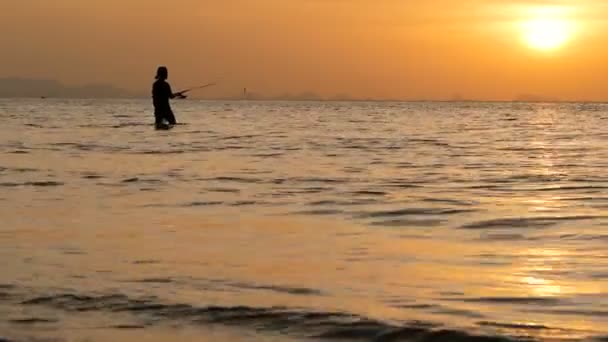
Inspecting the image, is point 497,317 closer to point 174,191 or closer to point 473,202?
point 473,202

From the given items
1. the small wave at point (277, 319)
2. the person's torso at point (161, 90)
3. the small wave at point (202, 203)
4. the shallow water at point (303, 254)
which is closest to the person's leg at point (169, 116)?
the person's torso at point (161, 90)

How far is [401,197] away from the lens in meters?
12.7

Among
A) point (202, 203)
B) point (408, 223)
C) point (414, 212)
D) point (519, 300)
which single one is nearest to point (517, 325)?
point (519, 300)

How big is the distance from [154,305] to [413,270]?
6.64 feet

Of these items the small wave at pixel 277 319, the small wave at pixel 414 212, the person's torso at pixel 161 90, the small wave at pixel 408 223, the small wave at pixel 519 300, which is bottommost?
the small wave at pixel 414 212

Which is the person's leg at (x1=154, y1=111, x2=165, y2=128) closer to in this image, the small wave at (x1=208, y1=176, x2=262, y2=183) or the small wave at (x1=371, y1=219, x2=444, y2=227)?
the small wave at (x1=208, y1=176, x2=262, y2=183)

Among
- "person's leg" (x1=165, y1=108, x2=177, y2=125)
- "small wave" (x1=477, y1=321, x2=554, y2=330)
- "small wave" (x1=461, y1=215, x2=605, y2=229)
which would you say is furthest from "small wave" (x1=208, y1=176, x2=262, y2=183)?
"person's leg" (x1=165, y1=108, x2=177, y2=125)

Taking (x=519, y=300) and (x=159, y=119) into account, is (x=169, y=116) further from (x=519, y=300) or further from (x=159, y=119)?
(x=519, y=300)

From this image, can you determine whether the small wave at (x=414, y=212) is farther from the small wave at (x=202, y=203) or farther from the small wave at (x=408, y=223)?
the small wave at (x=202, y=203)

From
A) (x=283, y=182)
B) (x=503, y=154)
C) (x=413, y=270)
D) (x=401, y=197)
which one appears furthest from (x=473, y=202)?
(x=503, y=154)

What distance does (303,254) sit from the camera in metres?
8.26

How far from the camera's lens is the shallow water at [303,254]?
5.87 m

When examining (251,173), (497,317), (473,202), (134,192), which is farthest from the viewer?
(251,173)

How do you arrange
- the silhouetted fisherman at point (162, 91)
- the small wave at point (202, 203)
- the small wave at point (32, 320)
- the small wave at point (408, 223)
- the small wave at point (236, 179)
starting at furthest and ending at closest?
1. the silhouetted fisherman at point (162, 91)
2. the small wave at point (236, 179)
3. the small wave at point (202, 203)
4. the small wave at point (408, 223)
5. the small wave at point (32, 320)
